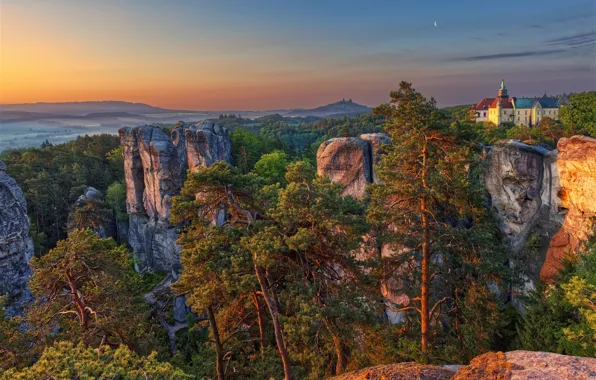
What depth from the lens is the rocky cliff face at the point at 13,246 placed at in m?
15.1

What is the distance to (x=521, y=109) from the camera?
72.2 meters

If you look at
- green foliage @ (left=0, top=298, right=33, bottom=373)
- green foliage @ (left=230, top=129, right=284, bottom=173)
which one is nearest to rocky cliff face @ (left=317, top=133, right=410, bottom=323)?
green foliage @ (left=0, top=298, right=33, bottom=373)

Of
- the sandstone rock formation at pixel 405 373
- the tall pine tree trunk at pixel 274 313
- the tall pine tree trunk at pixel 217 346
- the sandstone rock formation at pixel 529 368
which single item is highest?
the sandstone rock formation at pixel 529 368

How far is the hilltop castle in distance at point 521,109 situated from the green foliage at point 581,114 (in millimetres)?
38773

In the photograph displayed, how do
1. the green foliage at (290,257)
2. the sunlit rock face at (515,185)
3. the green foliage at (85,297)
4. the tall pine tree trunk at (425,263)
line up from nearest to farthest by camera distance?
the green foliage at (290,257) → the green foliage at (85,297) → the tall pine tree trunk at (425,263) → the sunlit rock face at (515,185)

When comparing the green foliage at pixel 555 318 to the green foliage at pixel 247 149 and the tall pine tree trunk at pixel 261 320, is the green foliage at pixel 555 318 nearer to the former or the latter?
the tall pine tree trunk at pixel 261 320

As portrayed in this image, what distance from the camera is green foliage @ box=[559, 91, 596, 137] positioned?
104ft

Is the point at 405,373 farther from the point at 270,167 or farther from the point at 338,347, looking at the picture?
the point at 270,167

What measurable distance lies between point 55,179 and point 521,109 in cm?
7926

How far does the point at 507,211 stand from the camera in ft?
59.2

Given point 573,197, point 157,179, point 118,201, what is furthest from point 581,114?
point 118,201

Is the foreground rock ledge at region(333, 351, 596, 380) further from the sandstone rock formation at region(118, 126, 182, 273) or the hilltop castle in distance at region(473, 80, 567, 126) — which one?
the hilltop castle in distance at region(473, 80, 567, 126)

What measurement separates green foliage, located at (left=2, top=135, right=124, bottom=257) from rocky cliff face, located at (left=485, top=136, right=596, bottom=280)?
31.4 meters

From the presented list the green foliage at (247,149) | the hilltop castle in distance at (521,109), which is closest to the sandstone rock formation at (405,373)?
the green foliage at (247,149)
